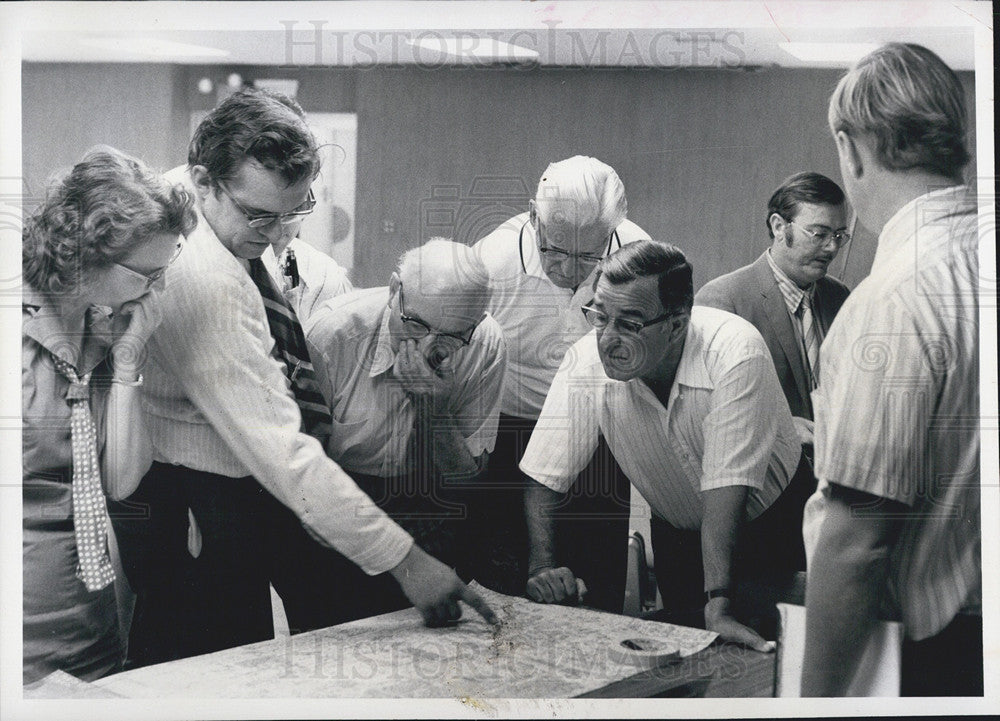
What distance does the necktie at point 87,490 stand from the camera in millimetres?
2902

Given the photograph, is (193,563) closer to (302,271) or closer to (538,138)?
(302,271)

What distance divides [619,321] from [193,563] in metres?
1.50

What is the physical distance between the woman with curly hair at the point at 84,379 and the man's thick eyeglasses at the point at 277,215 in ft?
0.50

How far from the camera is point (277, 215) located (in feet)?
9.45

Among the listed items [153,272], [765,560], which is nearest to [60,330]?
[153,272]

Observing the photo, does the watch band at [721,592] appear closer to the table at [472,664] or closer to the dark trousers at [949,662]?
the table at [472,664]

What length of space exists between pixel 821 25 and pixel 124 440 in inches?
98.6

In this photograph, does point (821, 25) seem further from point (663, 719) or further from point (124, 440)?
point (124, 440)

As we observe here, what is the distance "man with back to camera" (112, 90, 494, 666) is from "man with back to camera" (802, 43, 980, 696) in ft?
3.62

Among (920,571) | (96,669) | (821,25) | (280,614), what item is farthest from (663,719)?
(821,25)

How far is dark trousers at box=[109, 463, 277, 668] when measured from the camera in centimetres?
288

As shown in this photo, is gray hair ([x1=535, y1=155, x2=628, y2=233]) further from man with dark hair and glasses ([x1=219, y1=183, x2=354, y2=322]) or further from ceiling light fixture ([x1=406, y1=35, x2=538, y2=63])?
man with dark hair and glasses ([x1=219, y1=183, x2=354, y2=322])

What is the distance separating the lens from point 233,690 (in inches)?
113

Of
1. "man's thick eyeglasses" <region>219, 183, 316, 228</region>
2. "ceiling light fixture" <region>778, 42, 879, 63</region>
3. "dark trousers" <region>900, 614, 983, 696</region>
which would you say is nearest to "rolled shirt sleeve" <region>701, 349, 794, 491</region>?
"dark trousers" <region>900, 614, 983, 696</region>
